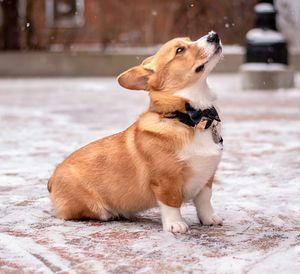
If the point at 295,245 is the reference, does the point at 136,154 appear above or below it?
above

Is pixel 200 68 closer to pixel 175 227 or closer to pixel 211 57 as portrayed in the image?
pixel 211 57

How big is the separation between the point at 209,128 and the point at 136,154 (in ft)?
1.33

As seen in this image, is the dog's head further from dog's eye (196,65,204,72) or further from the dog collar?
the dog collar

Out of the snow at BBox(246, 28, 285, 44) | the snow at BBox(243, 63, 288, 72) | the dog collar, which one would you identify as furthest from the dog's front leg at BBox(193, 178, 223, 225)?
the snow at BBox(246, 28, 285, 44)

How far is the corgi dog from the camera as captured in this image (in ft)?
11.8

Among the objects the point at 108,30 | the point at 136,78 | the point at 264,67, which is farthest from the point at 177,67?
the point at 108,30

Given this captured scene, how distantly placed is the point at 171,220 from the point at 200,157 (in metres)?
0.36

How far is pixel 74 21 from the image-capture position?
20.1 meters

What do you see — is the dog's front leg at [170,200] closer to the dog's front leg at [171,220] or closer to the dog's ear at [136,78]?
the dog's front leg at [171,220]

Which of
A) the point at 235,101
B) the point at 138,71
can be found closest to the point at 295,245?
the point at 138,71

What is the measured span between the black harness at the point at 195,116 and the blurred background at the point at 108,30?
1415cm

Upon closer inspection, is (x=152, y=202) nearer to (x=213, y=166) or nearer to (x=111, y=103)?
(x=213, y=166)

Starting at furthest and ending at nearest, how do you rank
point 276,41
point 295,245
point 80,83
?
point 80,83, point 276,41, point 295,245

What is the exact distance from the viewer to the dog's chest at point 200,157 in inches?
141
